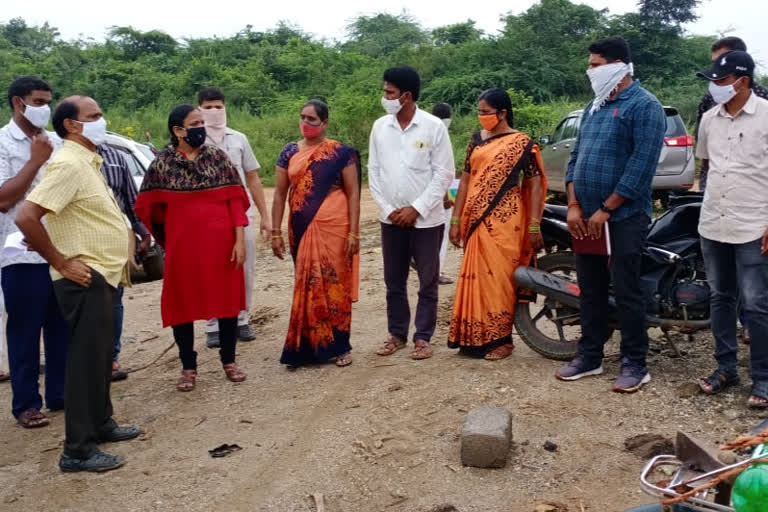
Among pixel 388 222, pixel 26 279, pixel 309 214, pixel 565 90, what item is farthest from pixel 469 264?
pixel 565 90

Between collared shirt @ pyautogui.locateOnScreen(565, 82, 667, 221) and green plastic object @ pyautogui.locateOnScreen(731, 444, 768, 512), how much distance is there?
8.44 feet

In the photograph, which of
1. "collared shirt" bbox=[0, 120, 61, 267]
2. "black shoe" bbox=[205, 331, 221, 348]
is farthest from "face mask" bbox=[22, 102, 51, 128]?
"black shoe" bbox=[205, 331, 221, 348]

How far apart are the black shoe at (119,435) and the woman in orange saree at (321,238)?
1.19 m

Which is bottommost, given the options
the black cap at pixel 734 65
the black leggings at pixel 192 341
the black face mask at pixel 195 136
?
the black leggings at pixel 192 341

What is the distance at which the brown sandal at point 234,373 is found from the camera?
5.10 meters

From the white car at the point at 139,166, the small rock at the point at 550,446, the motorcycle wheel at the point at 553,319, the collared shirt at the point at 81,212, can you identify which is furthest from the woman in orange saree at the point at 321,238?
the white car at the point at 139,166

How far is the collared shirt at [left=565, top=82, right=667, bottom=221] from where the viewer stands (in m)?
4.18

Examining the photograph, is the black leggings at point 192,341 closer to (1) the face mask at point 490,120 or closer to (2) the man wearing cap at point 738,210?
(1) the face mask at point 490,120

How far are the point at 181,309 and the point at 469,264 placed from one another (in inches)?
73.0

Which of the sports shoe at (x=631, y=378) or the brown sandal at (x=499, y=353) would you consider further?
the brown sandal at (x=499, y=353)

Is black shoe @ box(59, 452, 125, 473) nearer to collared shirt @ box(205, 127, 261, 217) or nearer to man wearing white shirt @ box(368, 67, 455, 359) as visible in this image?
man wearing white shirt @ box(368, 67, 455, 359)

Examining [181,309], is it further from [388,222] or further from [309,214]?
[388,222]

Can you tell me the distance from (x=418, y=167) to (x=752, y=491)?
3566 mm

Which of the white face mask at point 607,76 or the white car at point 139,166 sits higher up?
the white face mask at point 607,76
